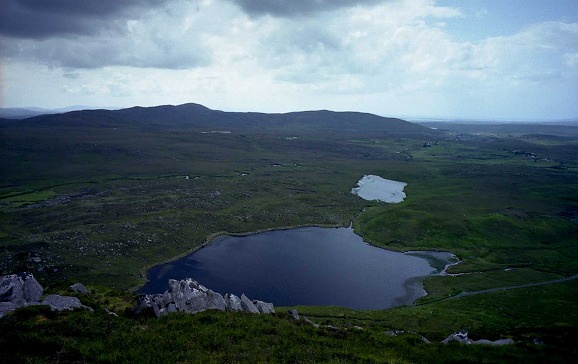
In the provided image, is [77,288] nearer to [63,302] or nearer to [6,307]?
[63,302]

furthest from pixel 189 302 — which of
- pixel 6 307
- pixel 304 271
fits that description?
pixel 304 271

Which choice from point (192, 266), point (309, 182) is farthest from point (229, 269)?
point (309, 182)

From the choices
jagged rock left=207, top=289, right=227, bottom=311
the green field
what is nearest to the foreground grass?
the green field

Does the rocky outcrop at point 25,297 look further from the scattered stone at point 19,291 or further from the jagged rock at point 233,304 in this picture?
the jagged rock at point 233,304

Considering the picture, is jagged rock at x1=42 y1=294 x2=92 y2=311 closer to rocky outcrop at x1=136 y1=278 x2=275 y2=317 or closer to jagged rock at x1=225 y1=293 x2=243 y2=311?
rocky outcrop at x1=136 y1=278 x2=275 y2=317

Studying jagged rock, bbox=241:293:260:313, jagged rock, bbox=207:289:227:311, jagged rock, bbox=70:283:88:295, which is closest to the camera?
jagged rock, bbox=207:289:227:311

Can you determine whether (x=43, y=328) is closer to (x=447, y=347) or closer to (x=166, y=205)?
(x=447, y=347)
